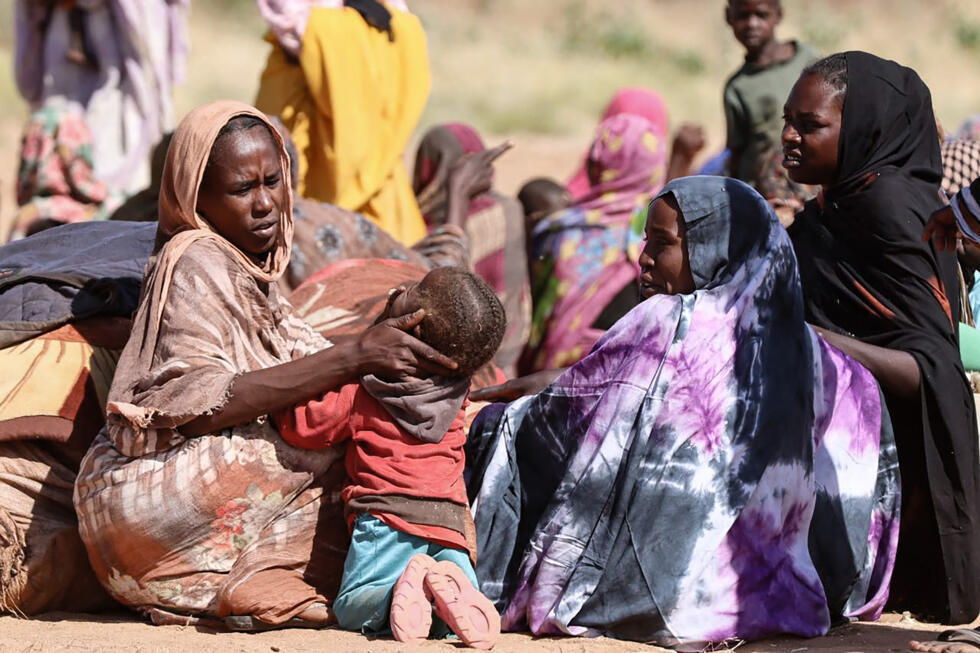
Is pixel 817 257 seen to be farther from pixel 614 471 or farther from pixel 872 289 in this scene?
pixel 614 471

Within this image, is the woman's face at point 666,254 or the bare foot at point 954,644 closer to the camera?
the bare foot at point 954,644

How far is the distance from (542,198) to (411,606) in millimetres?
6217

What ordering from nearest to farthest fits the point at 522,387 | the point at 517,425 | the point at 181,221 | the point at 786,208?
the point at 181,221 → the point at 517,425 → the point at 522,387 → the point at 786,208

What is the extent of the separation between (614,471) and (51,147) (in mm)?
6629

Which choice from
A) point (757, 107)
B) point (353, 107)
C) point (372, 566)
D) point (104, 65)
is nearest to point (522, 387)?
point (372, 566)

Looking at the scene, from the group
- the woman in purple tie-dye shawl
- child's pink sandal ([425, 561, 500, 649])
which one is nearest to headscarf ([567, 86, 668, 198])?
the woman in purple tie-dye shawl

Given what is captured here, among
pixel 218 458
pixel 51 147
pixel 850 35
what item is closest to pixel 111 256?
pixel 218 458

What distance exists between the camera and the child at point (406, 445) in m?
4.49

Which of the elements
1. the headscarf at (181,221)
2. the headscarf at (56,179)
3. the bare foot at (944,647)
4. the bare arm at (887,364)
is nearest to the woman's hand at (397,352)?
the headscarf at (181,221)

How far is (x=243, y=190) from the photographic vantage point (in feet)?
15.9

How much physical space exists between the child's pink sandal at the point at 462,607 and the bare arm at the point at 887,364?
1.52 metres

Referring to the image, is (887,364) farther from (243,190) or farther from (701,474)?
(243,190)

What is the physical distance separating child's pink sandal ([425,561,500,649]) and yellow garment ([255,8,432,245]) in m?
4.42

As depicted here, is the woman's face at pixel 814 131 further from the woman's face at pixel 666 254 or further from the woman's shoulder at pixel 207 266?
the woman's shoulder at pixel 207 266
